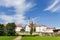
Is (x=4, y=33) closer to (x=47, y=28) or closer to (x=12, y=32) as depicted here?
(x=12, y=32)

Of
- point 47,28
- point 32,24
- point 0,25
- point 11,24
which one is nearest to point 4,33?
point 0,25

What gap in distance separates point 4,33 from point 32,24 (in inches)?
1502

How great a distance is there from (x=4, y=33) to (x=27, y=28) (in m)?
54.5

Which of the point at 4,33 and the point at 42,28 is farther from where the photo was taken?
the point at 42,28

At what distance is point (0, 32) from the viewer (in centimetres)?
6278

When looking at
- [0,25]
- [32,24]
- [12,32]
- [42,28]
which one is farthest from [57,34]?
[42,28]

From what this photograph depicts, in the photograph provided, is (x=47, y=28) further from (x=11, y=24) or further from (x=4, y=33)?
(x=4, y=33)

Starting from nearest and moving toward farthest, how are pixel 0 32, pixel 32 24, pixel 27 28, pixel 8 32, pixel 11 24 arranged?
pixel 0 32, pixel 8 32, pixel 11 24, pixel 32 24, pixel 27 28

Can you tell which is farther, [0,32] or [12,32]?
[12,32]

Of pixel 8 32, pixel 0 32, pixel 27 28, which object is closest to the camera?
pixel 0 32

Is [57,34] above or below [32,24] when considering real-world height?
below

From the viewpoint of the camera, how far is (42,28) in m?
120

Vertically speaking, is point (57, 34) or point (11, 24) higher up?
point (11, 24)

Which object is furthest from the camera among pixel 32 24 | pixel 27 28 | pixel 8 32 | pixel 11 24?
pixel 27 28
